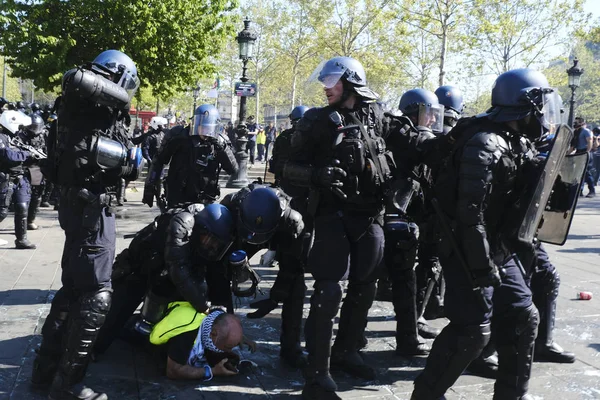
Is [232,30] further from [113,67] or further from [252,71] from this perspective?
[252,71]

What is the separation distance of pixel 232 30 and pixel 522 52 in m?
17.4

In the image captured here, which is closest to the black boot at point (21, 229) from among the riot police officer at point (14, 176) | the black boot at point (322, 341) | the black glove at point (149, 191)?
the riot police officer at point (14, 176)

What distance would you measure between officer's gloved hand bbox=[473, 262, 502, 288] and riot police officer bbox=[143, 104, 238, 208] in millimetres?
3823

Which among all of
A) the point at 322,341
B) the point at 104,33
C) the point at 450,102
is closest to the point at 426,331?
the point at 322,341

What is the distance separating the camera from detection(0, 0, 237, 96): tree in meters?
12.5

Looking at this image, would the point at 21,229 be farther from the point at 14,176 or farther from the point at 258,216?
the point at 258,216

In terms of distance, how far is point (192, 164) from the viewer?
20.7 ft

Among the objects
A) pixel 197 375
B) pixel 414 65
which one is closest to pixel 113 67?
pixel 197 375

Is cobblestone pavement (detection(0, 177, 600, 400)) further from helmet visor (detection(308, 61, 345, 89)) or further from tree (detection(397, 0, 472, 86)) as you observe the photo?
tree (detection(397, 0, 472, 86))

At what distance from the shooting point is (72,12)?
1284 cm

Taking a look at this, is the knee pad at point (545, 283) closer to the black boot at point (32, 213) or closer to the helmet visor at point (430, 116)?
the helmet visor at point (430, 116)

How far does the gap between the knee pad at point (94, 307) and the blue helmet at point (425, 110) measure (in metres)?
2.72

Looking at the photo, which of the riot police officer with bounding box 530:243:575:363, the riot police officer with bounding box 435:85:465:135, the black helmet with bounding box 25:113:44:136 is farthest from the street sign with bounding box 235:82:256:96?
the riot police officer with bounding box 530:243:575:363

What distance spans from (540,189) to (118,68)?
236 centimetres
